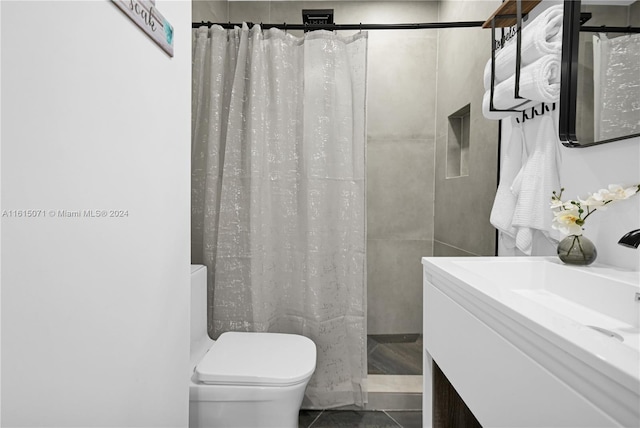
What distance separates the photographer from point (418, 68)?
2545 mm

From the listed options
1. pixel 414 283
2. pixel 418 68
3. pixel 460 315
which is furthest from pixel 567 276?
pixel 418 68

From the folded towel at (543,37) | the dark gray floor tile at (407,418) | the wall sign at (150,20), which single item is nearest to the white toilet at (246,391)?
the dark gray floor tile at (407,418)

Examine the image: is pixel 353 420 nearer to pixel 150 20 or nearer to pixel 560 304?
pixel 560 304

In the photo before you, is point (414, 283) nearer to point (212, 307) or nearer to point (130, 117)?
point (212, 307)

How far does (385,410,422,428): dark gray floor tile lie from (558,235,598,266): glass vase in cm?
115

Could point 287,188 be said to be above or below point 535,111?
below

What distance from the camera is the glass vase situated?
949mm

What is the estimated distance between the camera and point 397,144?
2.56m

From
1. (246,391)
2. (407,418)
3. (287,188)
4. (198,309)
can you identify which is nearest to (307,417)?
(407,418)

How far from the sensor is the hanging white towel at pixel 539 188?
1.20 metres

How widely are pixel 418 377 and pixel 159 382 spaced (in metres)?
1.61

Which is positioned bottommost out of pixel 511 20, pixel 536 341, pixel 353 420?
pixel 353 420

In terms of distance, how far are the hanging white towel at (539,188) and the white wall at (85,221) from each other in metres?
1.16

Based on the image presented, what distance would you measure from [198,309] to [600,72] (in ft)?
5.59
